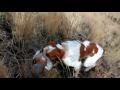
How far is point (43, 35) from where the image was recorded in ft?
17.4

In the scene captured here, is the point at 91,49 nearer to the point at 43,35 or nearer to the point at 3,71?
the point at 43,35

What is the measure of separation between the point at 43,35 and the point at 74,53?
2.84ft

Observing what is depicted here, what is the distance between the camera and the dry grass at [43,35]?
486 centimetres

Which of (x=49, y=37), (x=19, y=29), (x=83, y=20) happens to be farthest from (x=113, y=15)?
(x=19, y=29)

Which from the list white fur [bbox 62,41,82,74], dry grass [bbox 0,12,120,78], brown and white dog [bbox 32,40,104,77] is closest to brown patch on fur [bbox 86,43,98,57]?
brown and white dog [bbox 32,40,104,77]

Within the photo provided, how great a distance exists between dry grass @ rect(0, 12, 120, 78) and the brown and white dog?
9.0 inches

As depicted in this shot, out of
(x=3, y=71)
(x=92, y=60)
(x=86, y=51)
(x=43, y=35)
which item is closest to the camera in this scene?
(x=3, y=71)

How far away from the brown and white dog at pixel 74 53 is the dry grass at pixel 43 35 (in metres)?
0.23

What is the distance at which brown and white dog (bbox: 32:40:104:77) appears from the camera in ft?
14.9

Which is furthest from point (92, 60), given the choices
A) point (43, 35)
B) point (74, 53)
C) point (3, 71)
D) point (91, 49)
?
point (3, 71)

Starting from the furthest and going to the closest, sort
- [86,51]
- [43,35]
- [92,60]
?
[43,35] < [92,60] < [86,51]

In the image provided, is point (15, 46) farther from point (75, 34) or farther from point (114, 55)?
point (114, 55)

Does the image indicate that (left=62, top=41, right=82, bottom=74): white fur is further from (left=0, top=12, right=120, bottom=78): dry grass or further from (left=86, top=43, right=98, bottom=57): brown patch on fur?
(left=0, top=12, right=120, bottom=78): dry grass

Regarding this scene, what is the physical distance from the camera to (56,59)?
182 inches
